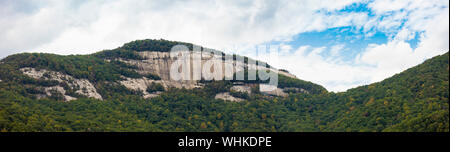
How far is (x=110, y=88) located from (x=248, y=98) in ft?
103

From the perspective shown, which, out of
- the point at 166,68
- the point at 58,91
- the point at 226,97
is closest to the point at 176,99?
the point at 226,97

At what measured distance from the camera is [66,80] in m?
91.9

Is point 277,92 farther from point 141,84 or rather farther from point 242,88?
point 141,84

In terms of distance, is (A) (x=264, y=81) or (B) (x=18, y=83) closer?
(B) (x=18, y=83)

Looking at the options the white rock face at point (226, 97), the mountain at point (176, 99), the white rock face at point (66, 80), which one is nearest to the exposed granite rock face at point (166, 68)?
the mountain at point (176, 99)

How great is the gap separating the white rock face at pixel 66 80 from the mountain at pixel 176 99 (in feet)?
0.66

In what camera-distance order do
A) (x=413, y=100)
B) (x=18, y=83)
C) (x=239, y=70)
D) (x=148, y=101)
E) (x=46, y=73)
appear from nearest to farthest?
(x=413, y=100), (x=18, y=83), (x=46, y=73), (x=148, y=101), (x=239, y=70)

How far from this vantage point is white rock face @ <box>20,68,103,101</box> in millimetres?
89938

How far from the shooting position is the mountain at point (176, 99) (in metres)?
73.2

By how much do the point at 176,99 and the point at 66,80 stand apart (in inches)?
922
